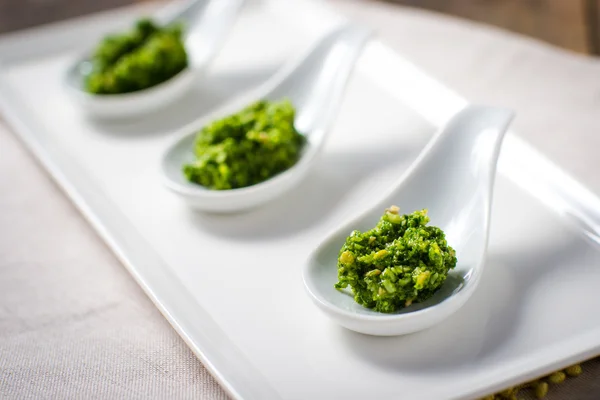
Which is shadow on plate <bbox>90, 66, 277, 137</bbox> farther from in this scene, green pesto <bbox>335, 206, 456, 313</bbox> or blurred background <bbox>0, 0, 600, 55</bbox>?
blurred background <bbox>0, 0, 600, 55</bbox>

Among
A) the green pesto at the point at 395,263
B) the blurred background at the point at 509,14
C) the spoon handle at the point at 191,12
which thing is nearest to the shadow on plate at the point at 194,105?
the spoon handle at the point at 191,12

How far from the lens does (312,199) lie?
7.45 ft

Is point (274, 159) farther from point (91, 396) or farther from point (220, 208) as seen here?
point (91, 396)

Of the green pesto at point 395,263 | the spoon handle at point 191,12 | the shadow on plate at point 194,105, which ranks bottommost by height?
the shadow on plate at point 194,105

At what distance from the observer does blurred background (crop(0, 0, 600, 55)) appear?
3.63 m

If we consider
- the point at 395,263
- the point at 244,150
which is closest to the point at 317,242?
the point at 244,150

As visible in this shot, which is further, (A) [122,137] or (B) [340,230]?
(A) [122,137]

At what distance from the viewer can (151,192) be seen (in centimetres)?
238

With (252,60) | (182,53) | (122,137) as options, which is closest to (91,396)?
(122,137)

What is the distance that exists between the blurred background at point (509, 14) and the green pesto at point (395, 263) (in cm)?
206

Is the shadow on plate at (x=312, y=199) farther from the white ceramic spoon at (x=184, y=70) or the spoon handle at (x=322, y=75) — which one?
the white ceramic spoon at (x=184, y=70)

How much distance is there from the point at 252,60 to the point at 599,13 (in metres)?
1.76

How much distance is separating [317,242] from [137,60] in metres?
1.10

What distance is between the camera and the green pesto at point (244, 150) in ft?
7.15
